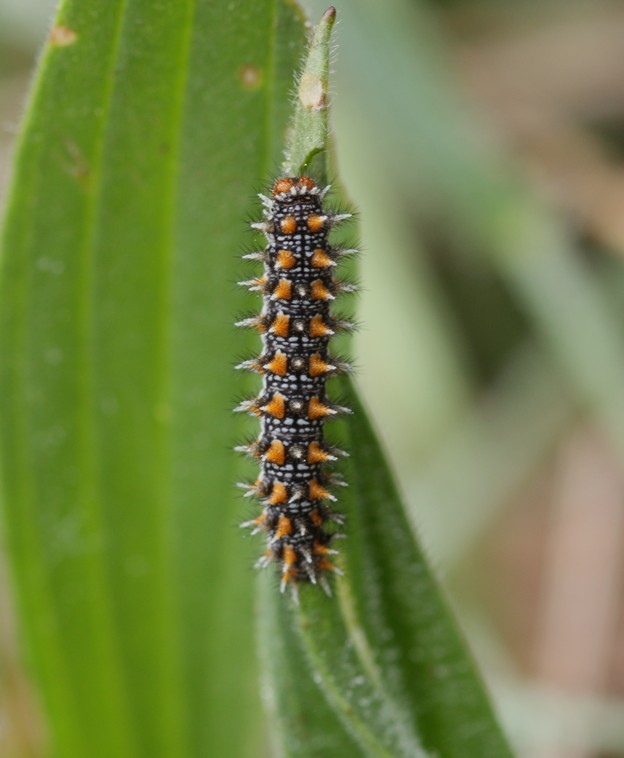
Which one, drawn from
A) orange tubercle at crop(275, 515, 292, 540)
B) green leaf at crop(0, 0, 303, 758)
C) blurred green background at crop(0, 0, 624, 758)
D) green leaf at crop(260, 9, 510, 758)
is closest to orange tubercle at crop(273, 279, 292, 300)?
A: green leaf at crop(260, 9, 510, 758)

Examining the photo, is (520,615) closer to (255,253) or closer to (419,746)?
(419,746)

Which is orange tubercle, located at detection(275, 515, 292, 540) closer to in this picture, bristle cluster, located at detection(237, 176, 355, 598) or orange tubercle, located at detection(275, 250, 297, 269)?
bristle cluster, located at detection(237, 176, 355, 598)

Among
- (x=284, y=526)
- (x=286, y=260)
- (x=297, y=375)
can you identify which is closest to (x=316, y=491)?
(x=284, y=526)

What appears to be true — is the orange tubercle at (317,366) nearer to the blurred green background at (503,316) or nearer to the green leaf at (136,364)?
the green leaf at (136,364)

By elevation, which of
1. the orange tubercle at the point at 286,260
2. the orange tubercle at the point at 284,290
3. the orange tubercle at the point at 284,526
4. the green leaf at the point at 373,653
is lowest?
the green leaf at the point at 373,653

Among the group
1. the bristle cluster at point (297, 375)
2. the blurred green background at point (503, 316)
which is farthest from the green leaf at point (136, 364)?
the blurred green background at point (503, 316)

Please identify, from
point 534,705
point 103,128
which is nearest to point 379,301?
point 534,705
